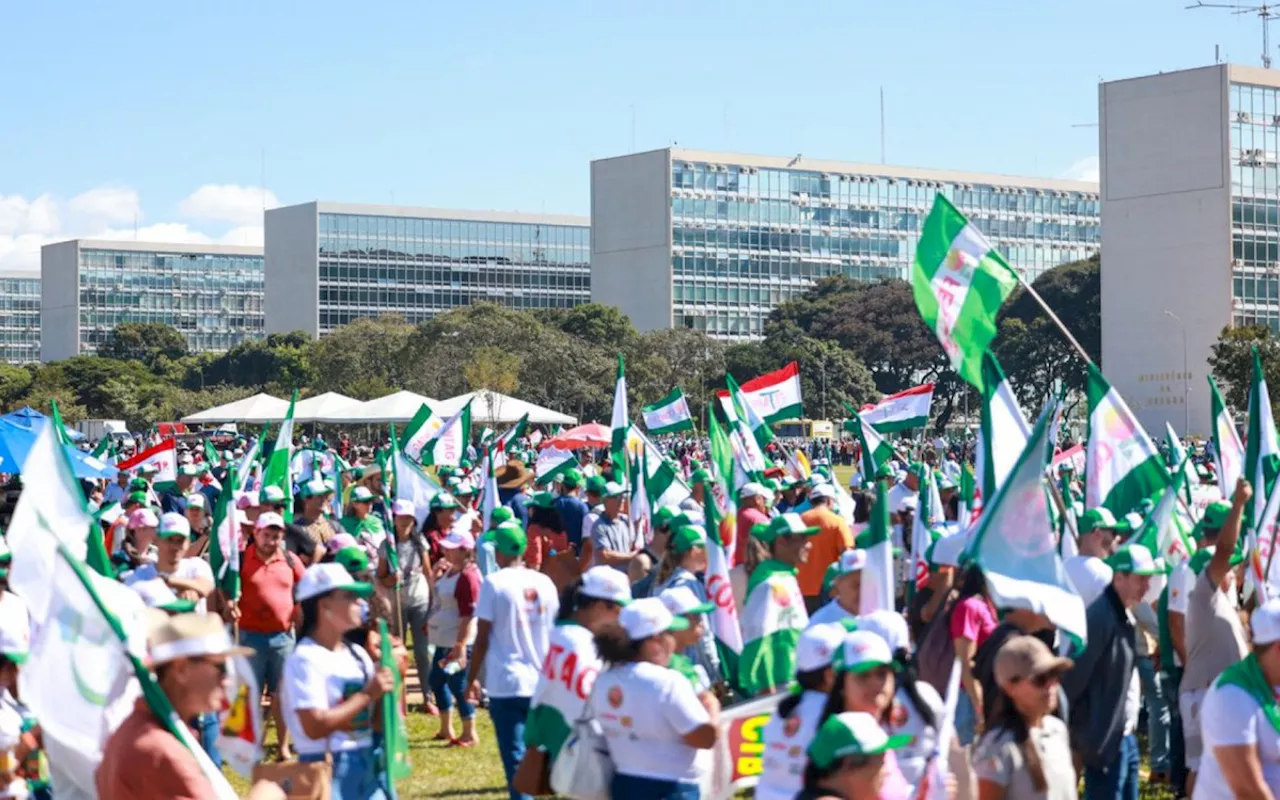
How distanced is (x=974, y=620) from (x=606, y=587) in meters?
1.66

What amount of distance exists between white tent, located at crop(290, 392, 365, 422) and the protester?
32.0 meters

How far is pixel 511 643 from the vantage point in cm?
894

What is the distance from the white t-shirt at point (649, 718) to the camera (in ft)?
20.6

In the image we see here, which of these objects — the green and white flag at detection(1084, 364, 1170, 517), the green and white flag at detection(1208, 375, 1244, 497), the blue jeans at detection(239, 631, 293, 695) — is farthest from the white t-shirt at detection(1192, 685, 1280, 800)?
the green and white flag at detection(1208, 375, 1244, 497)

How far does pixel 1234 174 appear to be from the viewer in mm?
92875

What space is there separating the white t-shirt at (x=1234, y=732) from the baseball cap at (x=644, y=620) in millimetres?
1807

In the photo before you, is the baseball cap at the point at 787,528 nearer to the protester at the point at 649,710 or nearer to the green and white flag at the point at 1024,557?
the green and white flag at the point at 1024,557

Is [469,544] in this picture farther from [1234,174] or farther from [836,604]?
[1234,174]

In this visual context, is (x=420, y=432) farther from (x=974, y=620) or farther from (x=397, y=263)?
(x=397, y=263)

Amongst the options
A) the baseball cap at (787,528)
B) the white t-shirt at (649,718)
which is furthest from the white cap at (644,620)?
the baseball cap at (787,528)

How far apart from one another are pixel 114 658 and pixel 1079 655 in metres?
3.90

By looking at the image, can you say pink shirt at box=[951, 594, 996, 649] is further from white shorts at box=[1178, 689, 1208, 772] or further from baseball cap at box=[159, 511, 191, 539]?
baseball cap at box=[159, 511, 191, 539]

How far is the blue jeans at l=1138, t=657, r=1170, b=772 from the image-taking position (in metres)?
10.1

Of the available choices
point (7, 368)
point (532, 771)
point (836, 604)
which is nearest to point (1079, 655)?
point (836, 604)
